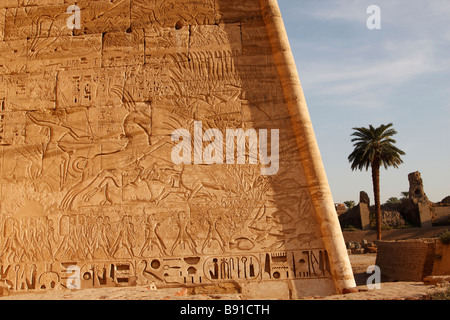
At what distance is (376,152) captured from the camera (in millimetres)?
21250

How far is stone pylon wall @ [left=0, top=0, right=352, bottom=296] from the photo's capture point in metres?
5.62

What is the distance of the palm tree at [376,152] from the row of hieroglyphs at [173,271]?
1666 centimetres

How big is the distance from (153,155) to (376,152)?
704 inches

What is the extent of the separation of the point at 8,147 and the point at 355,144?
745 inches

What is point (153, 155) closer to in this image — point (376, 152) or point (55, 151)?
point (55, 151)

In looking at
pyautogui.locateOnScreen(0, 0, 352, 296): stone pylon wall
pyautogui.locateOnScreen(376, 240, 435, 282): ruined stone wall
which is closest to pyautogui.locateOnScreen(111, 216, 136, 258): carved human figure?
pyautogui.locateOnScreen(0, 0, 352, 296): stone pylon wall

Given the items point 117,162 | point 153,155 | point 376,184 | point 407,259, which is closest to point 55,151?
point 117,162

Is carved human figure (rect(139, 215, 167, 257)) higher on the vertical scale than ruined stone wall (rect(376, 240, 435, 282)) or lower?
higher

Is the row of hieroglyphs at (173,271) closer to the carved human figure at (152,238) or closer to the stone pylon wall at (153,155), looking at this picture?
the stone pylon wall at (153,155)

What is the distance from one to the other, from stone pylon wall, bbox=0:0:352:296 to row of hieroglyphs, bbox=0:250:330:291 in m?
0.02

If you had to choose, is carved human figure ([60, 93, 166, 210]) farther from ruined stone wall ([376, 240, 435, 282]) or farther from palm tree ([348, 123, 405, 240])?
palm tree ([348, 123, 405, 240])

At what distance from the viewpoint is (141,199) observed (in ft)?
19.3
